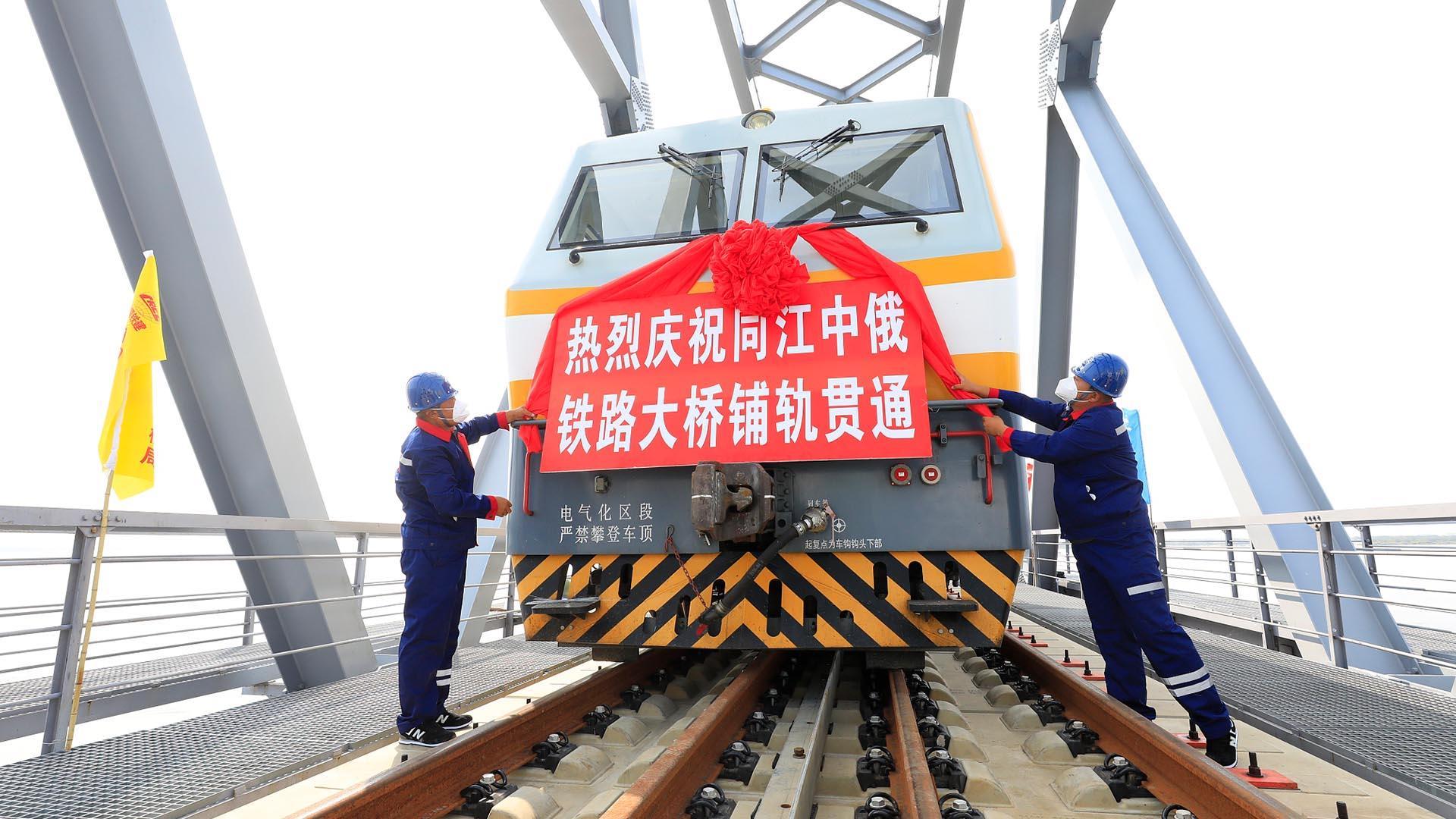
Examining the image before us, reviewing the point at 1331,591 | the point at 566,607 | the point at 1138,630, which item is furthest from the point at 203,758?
the point at 1331,591

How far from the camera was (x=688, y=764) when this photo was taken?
8.05ft

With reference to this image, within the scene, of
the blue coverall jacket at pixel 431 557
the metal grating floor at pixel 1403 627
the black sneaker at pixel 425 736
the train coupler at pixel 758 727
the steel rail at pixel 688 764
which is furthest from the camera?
the metal grating floor at pixel 1403 627

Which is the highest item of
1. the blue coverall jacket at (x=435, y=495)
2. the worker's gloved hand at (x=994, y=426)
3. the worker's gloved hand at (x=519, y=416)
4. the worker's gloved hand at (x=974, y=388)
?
the worker's gloved hand at (x=974, y=388)

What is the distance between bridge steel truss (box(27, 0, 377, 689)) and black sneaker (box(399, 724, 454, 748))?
6.04 ft

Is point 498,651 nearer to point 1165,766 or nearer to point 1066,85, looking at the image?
point 1165,766

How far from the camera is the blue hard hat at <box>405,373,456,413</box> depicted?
3592 millimetres

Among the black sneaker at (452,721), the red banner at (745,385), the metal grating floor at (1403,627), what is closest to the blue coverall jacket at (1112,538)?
the red banner at (745,385)

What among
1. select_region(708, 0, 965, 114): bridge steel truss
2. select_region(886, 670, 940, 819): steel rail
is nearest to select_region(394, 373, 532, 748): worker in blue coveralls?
select_region(886, 670, 940, 819): steel rail

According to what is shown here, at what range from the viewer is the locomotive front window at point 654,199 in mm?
4336

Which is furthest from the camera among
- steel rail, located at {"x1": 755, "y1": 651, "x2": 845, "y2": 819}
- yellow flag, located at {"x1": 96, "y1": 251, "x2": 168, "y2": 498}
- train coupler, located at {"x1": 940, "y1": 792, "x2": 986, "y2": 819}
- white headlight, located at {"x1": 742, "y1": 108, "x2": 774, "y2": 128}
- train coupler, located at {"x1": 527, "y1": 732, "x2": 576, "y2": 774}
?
white headlight, located at {"x1": 742, "y1": 108, "x2": 774, "y2": 128}

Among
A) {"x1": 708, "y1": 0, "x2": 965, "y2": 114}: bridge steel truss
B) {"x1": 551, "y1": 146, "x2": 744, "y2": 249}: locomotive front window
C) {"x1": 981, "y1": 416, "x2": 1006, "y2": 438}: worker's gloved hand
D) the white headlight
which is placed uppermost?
{"x1": 708, "y1": 0, "x2": 965, "y2": 114}: bridge steel truss

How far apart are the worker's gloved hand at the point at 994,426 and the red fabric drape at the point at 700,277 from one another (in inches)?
3.1

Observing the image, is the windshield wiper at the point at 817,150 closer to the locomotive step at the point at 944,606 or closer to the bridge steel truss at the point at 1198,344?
the locomotive step at the point at 944,606

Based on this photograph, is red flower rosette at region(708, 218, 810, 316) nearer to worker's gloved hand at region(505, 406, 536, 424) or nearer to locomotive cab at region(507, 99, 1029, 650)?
locomotive cab at region(507, 99, 1029, 650)
